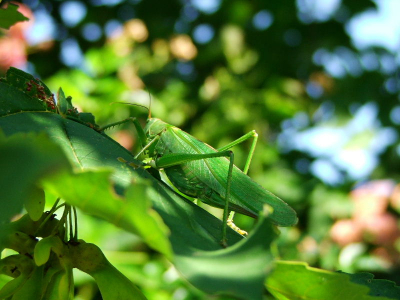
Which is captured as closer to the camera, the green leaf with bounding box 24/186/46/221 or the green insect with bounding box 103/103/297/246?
the green leaf with bounding box 24/186/46/221

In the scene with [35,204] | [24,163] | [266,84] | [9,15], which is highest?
[266,84]

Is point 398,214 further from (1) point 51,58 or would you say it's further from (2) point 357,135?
(1) point 51,58

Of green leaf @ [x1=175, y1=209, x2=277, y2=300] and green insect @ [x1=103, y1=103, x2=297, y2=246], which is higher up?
green insect @ [x1=103, y1=103, x2=297, y2=246]

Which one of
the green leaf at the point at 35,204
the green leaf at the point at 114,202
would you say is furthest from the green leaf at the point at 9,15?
the green leaf at the point at 114,202

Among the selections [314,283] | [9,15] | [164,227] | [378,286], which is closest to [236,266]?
[164,227]

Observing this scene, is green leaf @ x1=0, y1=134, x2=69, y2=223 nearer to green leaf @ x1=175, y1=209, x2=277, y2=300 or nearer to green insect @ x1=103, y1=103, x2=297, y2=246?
A: green leaf @ x1=175, y1=209, x2=277, y2=300

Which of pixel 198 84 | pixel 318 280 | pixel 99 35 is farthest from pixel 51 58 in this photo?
pixel 318 280

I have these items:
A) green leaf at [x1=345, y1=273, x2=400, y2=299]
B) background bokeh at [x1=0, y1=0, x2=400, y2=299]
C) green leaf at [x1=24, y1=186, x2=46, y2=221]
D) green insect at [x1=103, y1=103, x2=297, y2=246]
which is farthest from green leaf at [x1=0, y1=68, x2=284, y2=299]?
background bokeh at [x1=0, y1=0, x2=400, y2=299]

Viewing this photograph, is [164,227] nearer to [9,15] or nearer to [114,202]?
[114,202]
